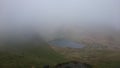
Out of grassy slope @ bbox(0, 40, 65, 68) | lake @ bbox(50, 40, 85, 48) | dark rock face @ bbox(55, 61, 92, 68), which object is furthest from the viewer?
lake @ bbox(50, 40, 85, 48)

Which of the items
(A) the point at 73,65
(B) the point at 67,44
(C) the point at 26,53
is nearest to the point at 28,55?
(C) the point at 26,53

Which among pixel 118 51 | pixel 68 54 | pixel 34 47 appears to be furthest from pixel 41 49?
pixel 118 51

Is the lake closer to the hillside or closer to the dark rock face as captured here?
the hillside

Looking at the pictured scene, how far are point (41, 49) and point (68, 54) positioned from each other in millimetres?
4918

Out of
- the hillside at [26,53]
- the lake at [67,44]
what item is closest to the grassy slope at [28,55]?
the hillside at [26,53]

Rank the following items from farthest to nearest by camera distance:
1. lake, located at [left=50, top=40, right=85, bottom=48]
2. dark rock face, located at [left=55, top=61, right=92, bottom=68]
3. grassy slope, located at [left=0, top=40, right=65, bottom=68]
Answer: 1. lake, located at [left=50, top=40, right=85, bottom=48]
2. grassy slope, located at [left=0, top=40, right=65, bottom=68]
3. dark rock face, located at [left=55, top=61, right=92, bottom=68]

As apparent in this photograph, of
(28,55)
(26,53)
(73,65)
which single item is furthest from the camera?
(26,53)

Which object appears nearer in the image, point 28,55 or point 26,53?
point 28,55

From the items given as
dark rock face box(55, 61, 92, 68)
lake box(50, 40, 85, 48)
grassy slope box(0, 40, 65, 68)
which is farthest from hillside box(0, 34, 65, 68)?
dark rock face box(55, 61, 92, 68)

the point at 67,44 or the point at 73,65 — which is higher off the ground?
the point at 67,44

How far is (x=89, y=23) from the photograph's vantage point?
51.4 m

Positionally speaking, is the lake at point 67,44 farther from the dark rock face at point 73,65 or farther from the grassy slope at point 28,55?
the dark rock face at point 73,65

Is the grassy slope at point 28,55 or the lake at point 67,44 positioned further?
the lake at point 67,44

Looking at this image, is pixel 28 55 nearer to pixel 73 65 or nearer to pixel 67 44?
pixel 67 44
